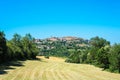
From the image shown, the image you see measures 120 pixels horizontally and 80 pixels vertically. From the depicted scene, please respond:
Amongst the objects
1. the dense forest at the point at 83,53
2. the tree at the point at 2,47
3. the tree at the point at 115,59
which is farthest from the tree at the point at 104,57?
the tree at the point at 2,47

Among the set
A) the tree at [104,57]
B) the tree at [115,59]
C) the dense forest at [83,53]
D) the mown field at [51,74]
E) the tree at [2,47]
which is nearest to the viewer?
the mown field at [51,74]

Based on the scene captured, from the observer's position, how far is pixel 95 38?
12256 cm

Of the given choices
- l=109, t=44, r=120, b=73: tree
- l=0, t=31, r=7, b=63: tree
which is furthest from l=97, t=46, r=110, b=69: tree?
l=0, t=31, r=7, b=63: tree

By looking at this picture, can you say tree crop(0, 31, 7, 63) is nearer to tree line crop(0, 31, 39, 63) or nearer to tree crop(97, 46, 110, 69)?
tree line crop(0, 31, 39, 63)

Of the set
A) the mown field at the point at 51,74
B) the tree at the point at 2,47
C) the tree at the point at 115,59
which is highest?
the tree at the point at 2,47

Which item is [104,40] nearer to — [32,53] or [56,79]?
[32,53]

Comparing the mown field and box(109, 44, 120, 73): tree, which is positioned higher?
box(109, 44, 120, 73): tree

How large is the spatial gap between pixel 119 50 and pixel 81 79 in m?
19.1

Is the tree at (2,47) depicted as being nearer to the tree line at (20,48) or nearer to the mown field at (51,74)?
the tree line at (20,48)

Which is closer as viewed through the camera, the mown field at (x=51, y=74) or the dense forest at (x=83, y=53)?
the mown field at (x=51, y=74)

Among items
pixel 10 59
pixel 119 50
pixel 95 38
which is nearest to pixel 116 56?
pixel 119 50

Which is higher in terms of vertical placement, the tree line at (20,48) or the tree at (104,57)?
the tree line at (20,48)

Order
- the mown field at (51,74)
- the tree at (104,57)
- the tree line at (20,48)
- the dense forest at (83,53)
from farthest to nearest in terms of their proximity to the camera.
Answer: the tree line at (20,48) < the tree at (104,57) < the dense forest at (83,53) < the mown field at (51,74)

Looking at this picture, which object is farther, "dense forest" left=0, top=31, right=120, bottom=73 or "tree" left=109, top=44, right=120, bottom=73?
"dense forest" left=0, top=31, right=120, bottom=73
